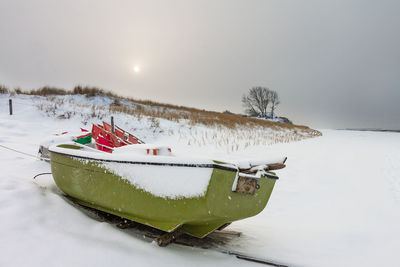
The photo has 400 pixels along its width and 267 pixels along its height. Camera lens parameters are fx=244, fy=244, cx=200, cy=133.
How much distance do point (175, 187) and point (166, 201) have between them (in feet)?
0.61

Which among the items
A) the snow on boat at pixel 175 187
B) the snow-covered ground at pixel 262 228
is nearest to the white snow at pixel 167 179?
A: the snow on boat at pixel 175 187

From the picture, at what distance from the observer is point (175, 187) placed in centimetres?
231

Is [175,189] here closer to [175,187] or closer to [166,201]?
[175,187]

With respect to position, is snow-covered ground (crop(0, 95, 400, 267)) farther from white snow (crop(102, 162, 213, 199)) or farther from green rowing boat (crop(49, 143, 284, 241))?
white snow (crop(102, 162, 213, 199))

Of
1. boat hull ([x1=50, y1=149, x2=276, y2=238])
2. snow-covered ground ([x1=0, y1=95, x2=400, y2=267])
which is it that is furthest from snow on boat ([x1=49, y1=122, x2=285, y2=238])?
snow-covered ground ([x1=0, y1=95, x2=400, y2=267])

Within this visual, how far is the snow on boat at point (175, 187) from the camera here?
2.19 meters

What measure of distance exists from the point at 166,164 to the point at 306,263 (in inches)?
71.9

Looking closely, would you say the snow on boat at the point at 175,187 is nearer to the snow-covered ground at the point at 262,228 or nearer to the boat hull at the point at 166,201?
the boat hull at the point at 166,201

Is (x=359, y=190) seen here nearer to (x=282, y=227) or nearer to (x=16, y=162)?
(x=282, y=227)

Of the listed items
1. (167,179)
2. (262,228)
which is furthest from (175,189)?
(262,228)

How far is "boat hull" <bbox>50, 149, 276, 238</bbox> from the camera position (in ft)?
7.23

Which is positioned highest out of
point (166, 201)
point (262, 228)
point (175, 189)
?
point (175, 189)

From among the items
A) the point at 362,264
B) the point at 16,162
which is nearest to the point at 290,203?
the point at 362,264

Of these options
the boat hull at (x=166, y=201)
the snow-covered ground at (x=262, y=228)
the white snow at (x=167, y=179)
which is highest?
the white snow at (x=167, y=179)
